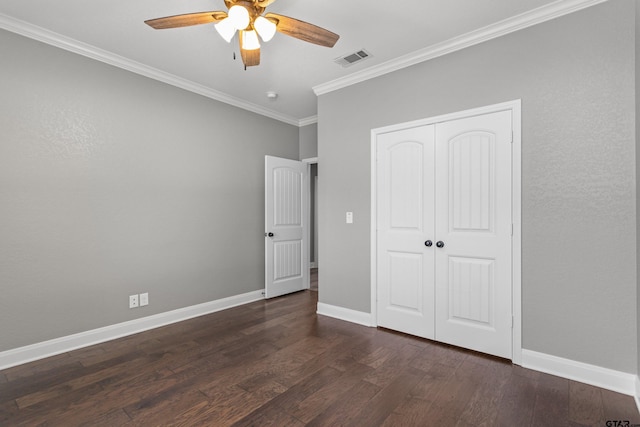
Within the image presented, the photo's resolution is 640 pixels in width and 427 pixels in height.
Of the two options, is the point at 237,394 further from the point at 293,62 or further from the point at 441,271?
the point at 293,62

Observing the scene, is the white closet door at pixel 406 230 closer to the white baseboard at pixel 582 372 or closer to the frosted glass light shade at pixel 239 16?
the white baseboard at pixel 582 372

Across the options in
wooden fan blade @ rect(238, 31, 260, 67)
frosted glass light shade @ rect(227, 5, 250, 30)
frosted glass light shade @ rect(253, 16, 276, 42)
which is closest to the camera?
frosted glass light shade @ rect(227, 5, 250, 30)

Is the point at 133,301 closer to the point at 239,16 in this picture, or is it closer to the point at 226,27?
the point at 226,27

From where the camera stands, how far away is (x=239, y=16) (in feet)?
5.95

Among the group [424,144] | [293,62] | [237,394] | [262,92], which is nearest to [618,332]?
[424,144]

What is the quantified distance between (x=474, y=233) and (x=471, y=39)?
67.3 inches

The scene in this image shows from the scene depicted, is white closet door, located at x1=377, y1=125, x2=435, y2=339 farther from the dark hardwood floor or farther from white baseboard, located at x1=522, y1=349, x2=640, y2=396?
white baseboard, located at x1=522, y1=349, x2=640, y2=396

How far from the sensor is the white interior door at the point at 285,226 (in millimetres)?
4430

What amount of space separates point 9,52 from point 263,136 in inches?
106

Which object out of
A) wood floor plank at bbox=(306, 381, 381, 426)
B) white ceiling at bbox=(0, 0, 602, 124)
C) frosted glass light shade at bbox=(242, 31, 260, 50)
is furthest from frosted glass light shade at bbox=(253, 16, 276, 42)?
wood floor plank at bbox=(306, 381, 381, 426)

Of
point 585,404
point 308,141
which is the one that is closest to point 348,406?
point 585,404

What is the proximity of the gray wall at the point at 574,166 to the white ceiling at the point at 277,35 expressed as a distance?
23 cm

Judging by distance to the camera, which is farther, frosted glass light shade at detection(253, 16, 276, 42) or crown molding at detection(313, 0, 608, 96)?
crown molding at detection(313, 0, 608, 96)

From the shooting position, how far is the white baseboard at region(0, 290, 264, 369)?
8.33ft
